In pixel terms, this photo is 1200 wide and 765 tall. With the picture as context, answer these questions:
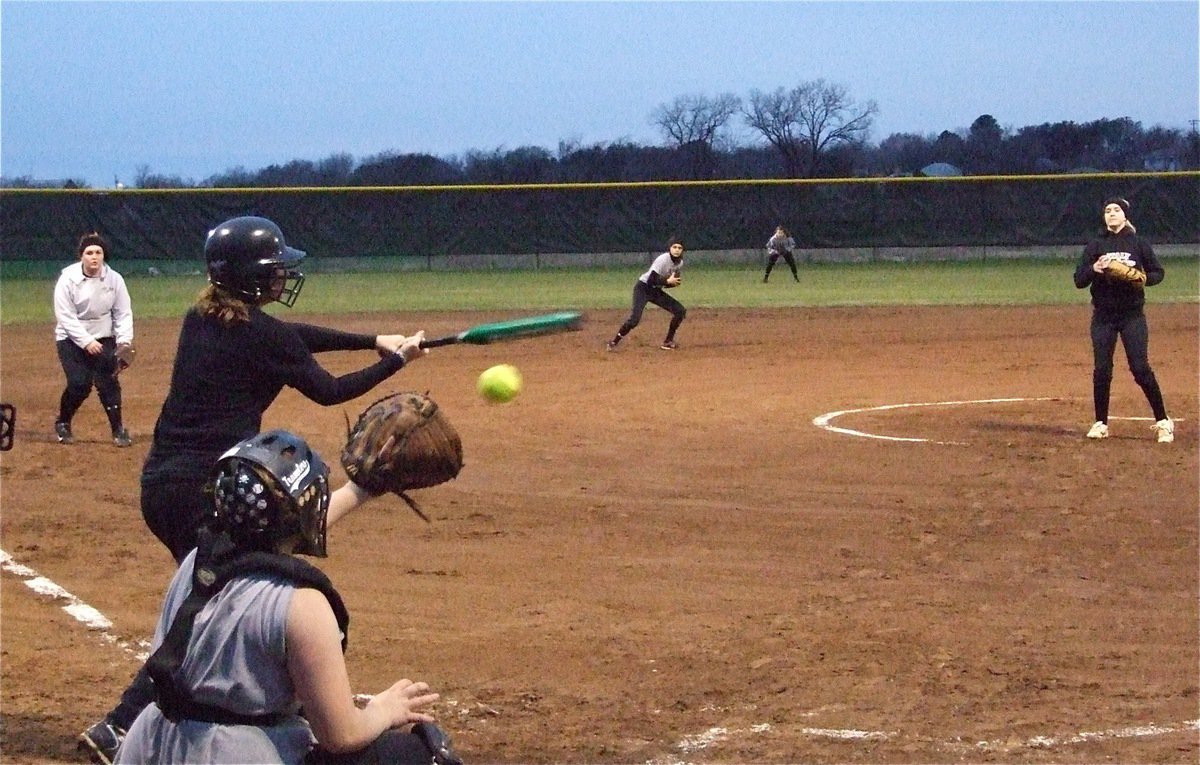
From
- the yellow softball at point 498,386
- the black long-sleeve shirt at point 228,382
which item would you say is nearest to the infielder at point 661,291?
the yellow softball at point 498,386

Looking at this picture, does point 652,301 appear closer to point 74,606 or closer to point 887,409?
point 887,409

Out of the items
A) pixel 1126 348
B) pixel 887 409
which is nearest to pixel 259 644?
pixel 1126 348

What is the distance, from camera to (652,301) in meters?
21.9

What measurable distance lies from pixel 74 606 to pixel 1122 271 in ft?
28.0

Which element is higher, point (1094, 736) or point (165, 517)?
point (165, 517)

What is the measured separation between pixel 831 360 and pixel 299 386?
1508 centimetres

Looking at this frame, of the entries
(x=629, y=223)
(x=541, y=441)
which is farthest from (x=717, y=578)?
(x=629, y=223)

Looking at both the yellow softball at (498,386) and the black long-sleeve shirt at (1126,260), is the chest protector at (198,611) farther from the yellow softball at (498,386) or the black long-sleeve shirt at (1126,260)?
the black long-sleeve shirt at (1126,260)

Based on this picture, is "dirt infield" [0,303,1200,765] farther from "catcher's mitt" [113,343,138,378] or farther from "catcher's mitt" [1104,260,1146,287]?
"catcher's mitt" [1104,260,1146,287]

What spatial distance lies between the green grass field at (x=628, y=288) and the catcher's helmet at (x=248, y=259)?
22609 mm

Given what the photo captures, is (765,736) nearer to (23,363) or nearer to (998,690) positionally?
(998,690)

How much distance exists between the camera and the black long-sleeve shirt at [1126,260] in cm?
1214

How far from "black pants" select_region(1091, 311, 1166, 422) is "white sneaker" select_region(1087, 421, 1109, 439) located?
242 millimetres

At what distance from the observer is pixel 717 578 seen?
8.45 m
